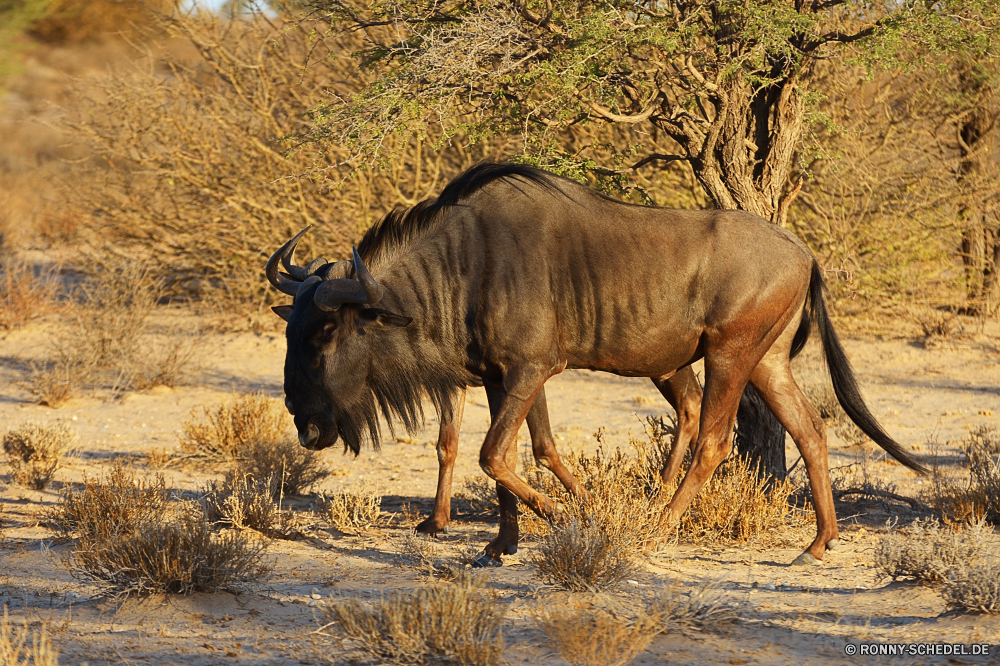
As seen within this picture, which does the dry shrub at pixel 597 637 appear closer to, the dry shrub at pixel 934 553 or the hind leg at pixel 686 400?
the dry shrub at pixel 934 553

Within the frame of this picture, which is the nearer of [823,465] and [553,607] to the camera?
[553,607]

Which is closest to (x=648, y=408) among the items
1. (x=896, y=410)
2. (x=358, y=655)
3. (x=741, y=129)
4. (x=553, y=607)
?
(x=896, y=410)

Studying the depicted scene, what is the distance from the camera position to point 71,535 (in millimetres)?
5605

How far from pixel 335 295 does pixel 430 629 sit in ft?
6.53

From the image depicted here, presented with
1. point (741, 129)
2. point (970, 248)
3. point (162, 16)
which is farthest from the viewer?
point (970, 248)

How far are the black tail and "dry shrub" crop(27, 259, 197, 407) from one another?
7604 mm

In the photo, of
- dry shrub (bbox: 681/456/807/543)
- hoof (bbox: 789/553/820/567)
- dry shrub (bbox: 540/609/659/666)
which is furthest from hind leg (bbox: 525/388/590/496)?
dry shrub (bbox: 540/609/659/666)

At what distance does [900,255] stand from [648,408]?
4133mm

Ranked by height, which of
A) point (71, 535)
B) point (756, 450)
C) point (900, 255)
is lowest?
point (71, 535)

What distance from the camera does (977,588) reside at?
4.17m

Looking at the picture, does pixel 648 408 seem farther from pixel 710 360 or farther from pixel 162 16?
pixel 162 16

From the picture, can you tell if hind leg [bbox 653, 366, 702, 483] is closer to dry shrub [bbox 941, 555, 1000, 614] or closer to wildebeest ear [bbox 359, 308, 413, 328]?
wildebeest ear [bbox 359, 308, 413, 328]

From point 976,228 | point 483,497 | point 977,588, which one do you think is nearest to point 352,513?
point 483,497

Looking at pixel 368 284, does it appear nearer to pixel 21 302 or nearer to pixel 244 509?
pixel 244 509
